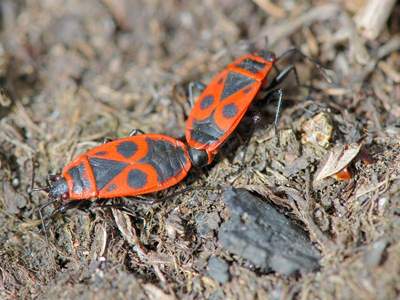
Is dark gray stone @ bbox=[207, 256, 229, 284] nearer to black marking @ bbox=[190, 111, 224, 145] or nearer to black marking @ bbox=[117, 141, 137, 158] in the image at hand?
black marking @ bbox=[190, 111, 224, 145]

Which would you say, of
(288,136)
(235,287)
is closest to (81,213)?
(235,287)

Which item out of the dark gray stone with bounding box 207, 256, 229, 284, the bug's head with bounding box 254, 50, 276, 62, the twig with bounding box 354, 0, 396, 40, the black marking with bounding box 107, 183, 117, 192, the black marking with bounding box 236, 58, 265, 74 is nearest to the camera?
the dark gray stone with bounding box 207, 256, 229, 284

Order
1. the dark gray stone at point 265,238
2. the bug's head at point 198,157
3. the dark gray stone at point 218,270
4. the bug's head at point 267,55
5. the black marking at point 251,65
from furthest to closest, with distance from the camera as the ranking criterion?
the bug's head at point 267,55 < the black marking at point 251,65 < the bug's head at point 198,157 < the dark gray stone at point 218,270 < the dark gray stone at point 265,238

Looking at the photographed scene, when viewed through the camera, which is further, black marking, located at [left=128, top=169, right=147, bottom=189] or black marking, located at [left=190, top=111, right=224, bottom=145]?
black marking, located at [left=190, top=111, right=224, bottom=145]

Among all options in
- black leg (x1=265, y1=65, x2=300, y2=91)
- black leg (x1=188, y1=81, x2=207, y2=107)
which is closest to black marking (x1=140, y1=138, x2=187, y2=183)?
black leg (x1=188, y1=81, x2=207, y2=107)

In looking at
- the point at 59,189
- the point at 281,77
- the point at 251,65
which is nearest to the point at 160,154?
the point at 59,189

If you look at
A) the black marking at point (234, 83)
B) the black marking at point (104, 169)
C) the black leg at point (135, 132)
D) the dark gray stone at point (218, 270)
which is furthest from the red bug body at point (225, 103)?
the dark gray stone at point (218, 270)

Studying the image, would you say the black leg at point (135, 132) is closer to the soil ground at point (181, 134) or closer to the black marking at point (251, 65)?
the soil ground at point (181, 134)
